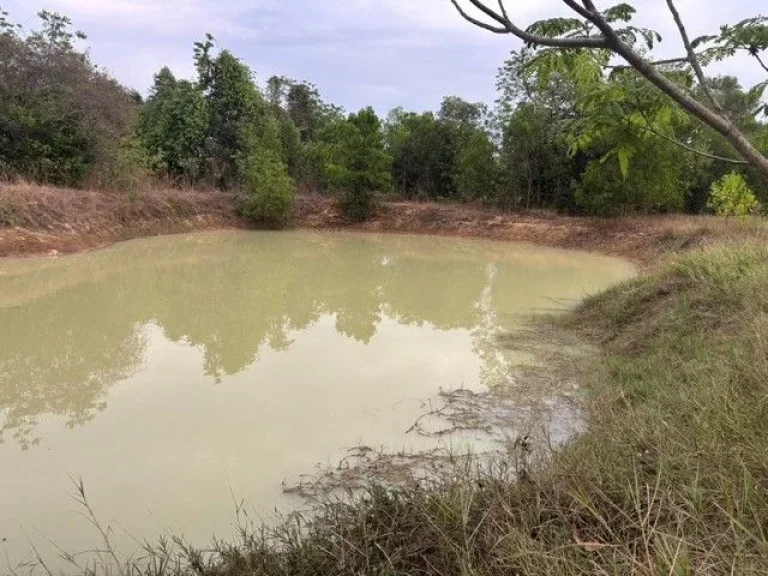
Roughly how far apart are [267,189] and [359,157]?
3.25 metres

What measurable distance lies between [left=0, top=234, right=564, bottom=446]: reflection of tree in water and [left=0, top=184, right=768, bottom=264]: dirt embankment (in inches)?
42.0

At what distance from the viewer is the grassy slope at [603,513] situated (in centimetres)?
172

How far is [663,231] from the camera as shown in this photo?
631 inches

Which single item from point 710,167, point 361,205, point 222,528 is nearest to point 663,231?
point 710,167

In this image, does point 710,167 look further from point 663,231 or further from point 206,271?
point 206,271

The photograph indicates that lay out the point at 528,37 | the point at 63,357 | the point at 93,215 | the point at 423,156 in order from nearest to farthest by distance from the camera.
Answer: the point at 528,37
the point at 63,357
the point at 93,215
the point at 423,156

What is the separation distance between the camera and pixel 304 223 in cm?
2169

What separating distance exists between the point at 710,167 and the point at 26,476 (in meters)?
22.0

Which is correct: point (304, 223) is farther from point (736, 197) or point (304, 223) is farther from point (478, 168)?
point (736, 197)

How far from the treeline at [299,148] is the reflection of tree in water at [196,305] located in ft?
12.0

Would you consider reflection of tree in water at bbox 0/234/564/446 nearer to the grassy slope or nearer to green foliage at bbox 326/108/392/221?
the grassy slope

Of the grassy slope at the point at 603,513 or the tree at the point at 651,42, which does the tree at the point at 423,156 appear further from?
the tree at the point at 651,42

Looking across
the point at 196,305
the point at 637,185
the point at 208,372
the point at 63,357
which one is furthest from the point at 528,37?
the point at 637,185

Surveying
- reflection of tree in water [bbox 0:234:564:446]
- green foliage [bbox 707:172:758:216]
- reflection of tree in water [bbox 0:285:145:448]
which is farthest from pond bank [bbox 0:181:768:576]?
green foliage [bbox 707:172:758:216]
